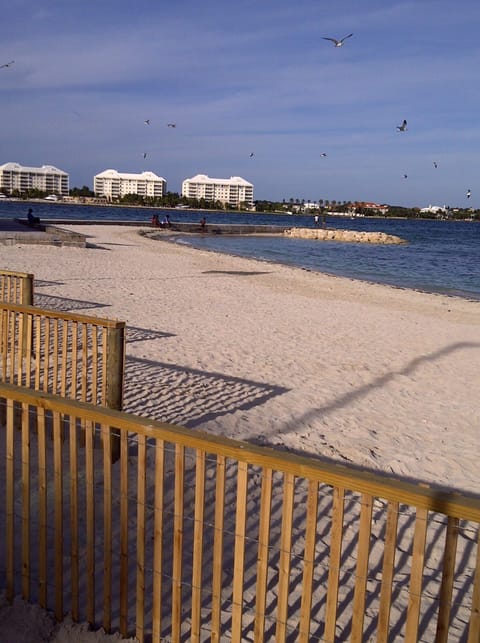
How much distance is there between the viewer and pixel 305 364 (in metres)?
9.77

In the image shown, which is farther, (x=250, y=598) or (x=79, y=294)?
(x=79, y=294)

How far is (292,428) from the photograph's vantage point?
6746 mm

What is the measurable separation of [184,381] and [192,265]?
58.5ft

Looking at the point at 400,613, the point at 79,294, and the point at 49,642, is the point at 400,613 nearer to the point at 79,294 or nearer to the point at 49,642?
the point at 49,642

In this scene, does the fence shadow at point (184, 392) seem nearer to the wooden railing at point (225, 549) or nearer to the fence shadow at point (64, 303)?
the wooden railing at point (225, 549)

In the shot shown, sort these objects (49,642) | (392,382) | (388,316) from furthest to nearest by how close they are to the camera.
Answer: (388,316) < (392,382) < (49,642)

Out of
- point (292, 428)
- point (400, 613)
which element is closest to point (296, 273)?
point (292, 428)

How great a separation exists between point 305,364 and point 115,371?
491cm

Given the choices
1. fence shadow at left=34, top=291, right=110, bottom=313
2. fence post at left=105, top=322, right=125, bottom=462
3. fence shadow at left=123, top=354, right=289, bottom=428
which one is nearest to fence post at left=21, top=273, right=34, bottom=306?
fence shadow at left=123, top=354, right=289, bottom=428

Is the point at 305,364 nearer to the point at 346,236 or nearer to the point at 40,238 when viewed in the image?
the point at 40,238

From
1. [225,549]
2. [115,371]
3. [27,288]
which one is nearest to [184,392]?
[115,371]

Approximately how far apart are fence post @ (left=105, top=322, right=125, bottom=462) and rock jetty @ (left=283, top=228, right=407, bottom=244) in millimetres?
63461

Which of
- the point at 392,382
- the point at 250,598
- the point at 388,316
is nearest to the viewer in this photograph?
the point at 250,598

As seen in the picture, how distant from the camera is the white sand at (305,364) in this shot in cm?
660
